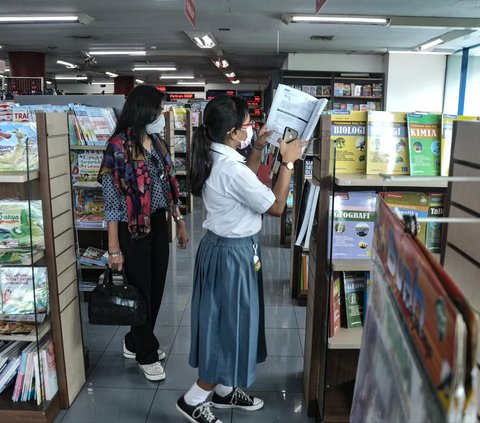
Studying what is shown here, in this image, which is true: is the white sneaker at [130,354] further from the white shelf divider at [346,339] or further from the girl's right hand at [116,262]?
the white shelf divider at [346,339]

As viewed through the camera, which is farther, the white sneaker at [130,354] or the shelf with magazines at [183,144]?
the shelf with magazines at [183,144]

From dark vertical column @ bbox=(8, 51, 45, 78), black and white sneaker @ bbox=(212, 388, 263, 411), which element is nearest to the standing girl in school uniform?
black and white sneaker @ bbox=(212, 388, 263, 411)

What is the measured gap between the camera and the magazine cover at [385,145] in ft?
7.40

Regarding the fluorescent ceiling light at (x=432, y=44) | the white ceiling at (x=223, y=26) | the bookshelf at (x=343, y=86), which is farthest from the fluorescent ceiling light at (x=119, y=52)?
the fluorescent ceiling light at (x=432, y=44)

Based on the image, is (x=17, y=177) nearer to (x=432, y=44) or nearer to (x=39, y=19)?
(x=39, y=19)

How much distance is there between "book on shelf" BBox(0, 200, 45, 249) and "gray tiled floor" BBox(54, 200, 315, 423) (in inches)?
37.9

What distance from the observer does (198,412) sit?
93.1 inches

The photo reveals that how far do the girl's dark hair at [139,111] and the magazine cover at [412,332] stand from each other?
176 centimetres

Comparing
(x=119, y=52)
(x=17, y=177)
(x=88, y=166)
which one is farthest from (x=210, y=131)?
(x=119, y=52)

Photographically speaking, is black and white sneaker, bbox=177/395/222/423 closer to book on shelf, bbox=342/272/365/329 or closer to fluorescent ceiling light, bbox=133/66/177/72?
book on shelf, bbox=342/272/365/329

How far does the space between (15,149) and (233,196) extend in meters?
1.10

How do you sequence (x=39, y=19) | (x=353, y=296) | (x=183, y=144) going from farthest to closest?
(x=183, y=144) < (x=39, y=19) < (x=353, y=296)

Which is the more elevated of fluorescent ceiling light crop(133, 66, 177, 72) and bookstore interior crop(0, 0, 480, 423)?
fluorescent ceiling light crop(133, 66, 177, 72)

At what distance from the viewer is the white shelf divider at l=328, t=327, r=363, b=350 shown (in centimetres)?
221
